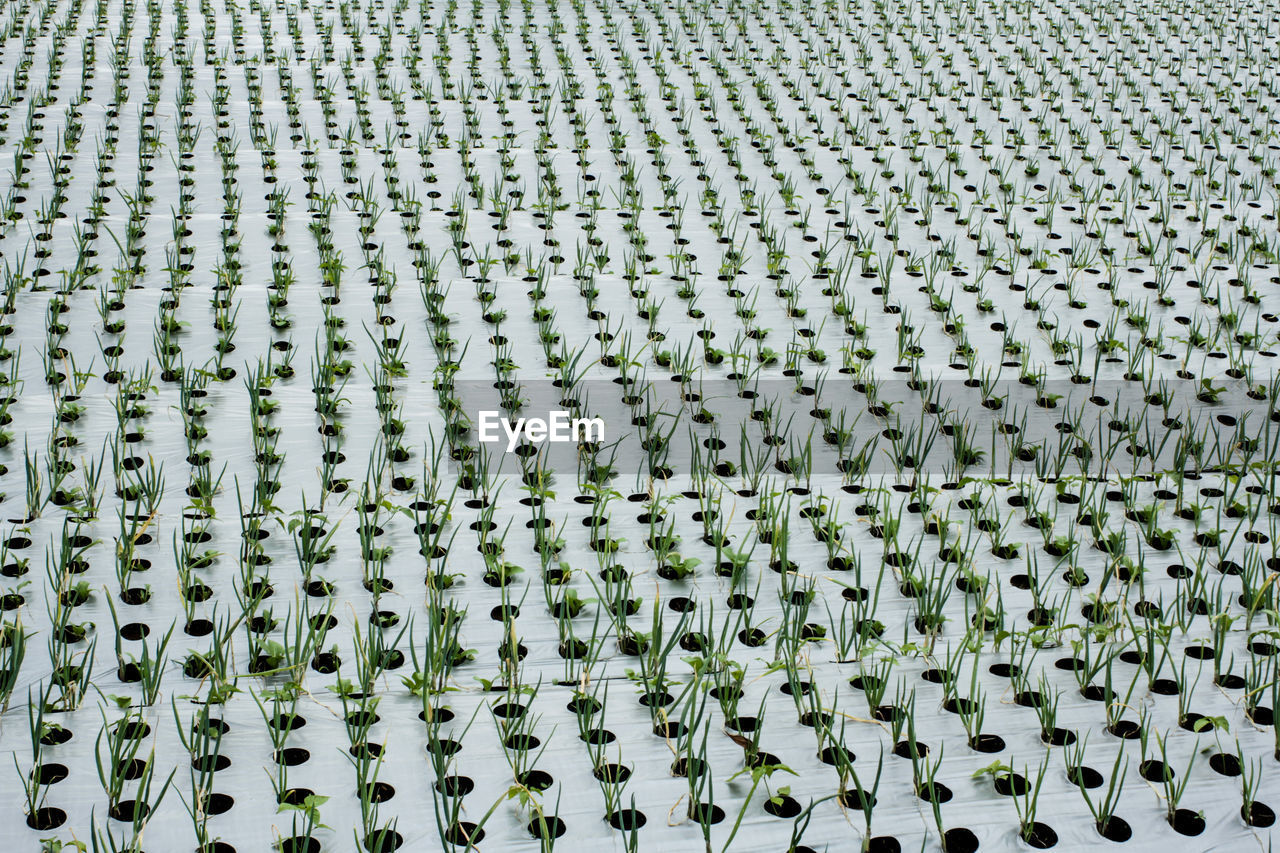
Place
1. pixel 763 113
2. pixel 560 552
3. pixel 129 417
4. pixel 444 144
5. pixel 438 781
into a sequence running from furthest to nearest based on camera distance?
pixel 763 113 → pixel 444 144 → pixel 129 417 → pixel 560 552 → pixel 438 781

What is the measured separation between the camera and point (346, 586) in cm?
205

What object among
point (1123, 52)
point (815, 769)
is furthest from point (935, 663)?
point (1123, 52)

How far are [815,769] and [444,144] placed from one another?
3720mm

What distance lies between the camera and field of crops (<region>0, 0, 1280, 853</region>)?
5.16 feet

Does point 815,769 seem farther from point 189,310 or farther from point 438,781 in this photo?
point 189,310

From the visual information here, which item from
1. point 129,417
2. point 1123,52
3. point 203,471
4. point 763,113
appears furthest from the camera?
point 1123,52

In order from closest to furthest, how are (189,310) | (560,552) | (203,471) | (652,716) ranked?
(652,716)
(560,552)
(203,471)
(189,310)

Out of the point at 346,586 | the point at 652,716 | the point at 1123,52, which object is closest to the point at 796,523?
the point at 652,716

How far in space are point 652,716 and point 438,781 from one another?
0.34m

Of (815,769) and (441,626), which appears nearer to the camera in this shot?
(815,769)

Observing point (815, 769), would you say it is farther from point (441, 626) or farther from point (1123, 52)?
point (1123, 52)

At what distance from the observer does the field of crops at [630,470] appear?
1574mm

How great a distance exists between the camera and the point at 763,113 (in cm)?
535

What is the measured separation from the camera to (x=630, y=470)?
8.26 feet
